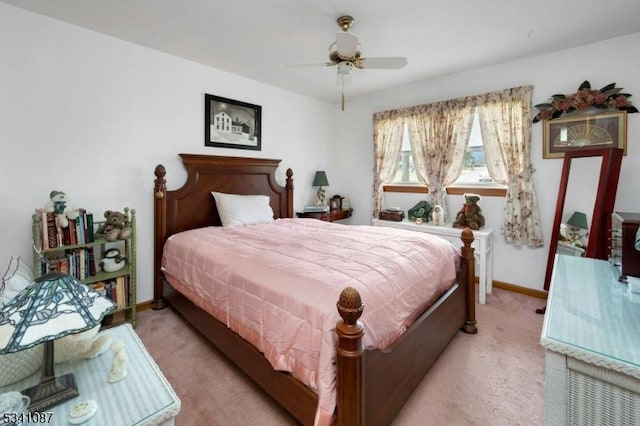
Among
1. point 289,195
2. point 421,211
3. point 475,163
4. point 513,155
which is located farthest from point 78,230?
point 513,155

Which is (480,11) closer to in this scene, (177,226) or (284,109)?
(284,109)

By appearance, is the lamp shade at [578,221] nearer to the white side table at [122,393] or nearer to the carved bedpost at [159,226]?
the white side table at [122,393]

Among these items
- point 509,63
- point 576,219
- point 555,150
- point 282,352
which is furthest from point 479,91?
point 282,352

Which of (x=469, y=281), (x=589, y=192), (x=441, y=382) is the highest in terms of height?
(x=589, y=192)

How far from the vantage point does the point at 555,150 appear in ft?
9.59

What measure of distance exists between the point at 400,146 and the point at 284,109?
1742 millimetres

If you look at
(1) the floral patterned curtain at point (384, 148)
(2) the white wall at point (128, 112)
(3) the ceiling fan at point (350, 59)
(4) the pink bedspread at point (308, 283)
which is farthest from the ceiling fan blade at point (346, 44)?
(1) the floral patterned curtain at point (384, 148)

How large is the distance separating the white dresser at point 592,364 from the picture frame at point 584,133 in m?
2.43

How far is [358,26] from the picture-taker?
238 centimetres

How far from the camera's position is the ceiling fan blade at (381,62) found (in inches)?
86.8

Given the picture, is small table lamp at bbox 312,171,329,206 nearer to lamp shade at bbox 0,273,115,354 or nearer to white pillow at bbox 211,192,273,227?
white pillow at bbox 211,192,273,227

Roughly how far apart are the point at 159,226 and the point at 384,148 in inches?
121

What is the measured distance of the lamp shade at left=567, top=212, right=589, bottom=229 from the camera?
2646 millimetres

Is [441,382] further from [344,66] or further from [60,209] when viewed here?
[60,209]
